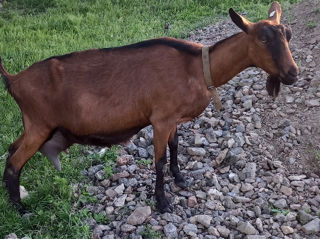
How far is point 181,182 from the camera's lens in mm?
4551

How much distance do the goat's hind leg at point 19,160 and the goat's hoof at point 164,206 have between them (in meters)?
1.19

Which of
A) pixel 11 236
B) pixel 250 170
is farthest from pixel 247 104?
pixel 11 236

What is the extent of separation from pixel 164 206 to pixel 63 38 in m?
5.07

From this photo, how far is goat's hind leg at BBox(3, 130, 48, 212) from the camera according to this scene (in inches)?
160

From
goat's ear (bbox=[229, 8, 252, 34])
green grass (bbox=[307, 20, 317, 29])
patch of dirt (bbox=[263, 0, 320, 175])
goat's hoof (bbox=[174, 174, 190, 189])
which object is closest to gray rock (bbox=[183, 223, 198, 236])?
goat's hoof (bbox=[174, 174, 190, 189])

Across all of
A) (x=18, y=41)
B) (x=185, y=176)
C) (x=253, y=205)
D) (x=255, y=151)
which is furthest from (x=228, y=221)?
(x=18, y=41)

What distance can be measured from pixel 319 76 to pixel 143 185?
8.89 ft

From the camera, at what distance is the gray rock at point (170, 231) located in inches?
156

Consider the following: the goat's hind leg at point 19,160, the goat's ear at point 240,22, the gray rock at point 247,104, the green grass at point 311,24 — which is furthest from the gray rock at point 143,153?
the green grass at point 311,24

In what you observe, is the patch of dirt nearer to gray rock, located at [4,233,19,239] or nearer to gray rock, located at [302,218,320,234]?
gray rock, located at [302,218,320,234]

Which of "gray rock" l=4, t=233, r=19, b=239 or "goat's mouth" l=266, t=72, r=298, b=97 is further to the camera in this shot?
"gray rock" l=4, t=233, r=19, b=239

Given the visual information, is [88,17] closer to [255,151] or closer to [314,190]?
[255,151]

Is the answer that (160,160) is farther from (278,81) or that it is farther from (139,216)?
(278,81)

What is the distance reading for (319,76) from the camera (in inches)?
226
